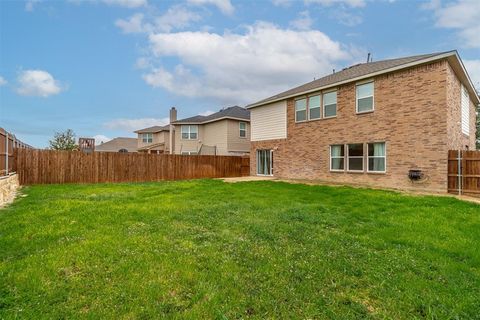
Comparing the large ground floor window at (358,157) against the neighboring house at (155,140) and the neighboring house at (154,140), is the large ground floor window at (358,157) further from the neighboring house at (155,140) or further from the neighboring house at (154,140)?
the neighboring house at (154,140)

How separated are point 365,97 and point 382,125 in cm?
184

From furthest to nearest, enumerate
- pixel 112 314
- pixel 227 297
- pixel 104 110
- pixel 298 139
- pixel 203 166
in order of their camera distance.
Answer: pixel 104 110, pixel 203 166, pixel 298 139, pixel 227 297, pixel 112 314

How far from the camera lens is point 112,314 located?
8.97 ft

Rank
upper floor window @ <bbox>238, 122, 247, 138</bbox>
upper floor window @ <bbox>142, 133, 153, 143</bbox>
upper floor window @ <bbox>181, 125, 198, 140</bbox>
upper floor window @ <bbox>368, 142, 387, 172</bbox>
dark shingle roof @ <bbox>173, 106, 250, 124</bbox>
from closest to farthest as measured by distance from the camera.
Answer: upper floor window @ <bbox>368, 142, 387, 172</bbox>, dark shingle roof @ <bbox>173, 106, 250, 124</bbox>, upper floor window @ <bbox>238, 122, 247, 138</bbox>, upper floor window @ <bbox>181, 125, 198, 140</bbox>, upper floor window @ <bbox>142, 133, 153, 143</bbox>

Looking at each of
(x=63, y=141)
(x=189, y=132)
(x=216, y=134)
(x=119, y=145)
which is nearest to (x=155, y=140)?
(x=189, y=132)

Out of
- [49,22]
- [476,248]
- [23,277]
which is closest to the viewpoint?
[23,277]

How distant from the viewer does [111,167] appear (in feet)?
57.9

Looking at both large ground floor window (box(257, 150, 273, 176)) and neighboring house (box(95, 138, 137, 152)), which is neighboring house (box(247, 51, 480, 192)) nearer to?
large ground floor window (box(257, 150, 273, 176))

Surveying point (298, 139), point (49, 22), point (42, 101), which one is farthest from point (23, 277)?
point (42, 101)

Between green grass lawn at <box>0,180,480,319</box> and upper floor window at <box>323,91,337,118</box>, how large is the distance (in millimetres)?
9671

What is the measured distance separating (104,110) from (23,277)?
24443 mm

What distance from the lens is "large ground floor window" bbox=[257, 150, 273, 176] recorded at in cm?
2050

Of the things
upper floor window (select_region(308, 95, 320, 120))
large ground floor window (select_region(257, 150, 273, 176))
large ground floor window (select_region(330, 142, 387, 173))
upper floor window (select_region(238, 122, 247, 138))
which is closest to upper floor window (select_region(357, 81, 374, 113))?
large ground floor window (select_region(330, 142, 387, 173))

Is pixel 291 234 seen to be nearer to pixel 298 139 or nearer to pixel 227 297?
pixel 227 297
